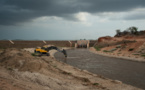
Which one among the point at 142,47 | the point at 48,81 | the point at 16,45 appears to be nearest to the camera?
the point at 48,81

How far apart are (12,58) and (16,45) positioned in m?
53.3

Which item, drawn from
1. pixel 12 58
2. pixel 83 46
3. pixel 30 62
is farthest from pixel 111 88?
pixel 83 46

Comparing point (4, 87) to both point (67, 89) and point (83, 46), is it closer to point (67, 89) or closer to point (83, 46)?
point (67, 89)

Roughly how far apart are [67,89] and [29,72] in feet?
12.8

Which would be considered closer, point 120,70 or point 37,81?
point 37,81

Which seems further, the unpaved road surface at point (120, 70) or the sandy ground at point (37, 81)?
the unpaved road surface at point (120, 70)

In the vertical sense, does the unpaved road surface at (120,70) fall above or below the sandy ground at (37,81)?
below

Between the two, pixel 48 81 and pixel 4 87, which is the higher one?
pixel 4 87

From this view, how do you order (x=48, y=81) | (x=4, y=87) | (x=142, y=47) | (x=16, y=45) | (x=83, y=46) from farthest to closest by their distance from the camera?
1. (x=83, y=46)
2. (x=16, y=45)
3. (x=142, y=47)
4. (x=48, y=81)
5. (x=4, y=87)

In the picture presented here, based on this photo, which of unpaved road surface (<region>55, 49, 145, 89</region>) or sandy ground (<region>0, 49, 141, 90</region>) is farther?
→ unpaved road surface (<region>55, 49, 145, 89</region>)

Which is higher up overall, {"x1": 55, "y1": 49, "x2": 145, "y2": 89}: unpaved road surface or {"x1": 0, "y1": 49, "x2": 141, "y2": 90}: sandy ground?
{"x1": 0, "y1": 49, "x2": 141, "y2": 90}: sandy ground

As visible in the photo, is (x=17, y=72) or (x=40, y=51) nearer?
(x=17, y=72)

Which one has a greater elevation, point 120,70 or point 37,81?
point 37,81

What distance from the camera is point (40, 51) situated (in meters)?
27.9
